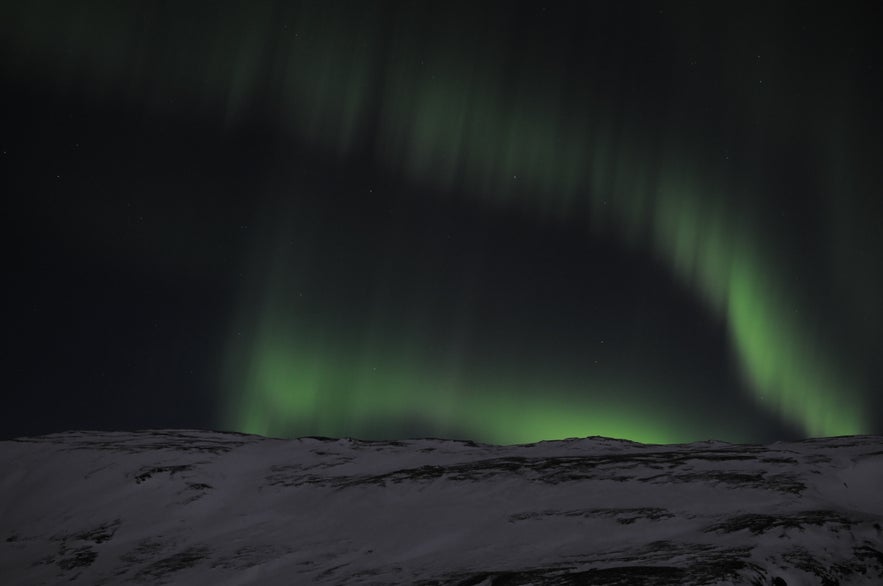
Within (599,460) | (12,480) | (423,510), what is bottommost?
(12,480)

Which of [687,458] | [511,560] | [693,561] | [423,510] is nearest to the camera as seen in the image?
[693,561]

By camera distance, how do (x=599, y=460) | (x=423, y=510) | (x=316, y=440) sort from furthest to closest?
(x=316, y=440), (x=599, y=460), (x=423, y=510)

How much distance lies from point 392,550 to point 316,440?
9.73 meters

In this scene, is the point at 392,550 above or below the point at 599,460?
below

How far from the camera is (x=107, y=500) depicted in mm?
14922

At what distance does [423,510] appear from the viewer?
12000mm

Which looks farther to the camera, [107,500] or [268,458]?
[268,458]

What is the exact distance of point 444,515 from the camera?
11.5 metres

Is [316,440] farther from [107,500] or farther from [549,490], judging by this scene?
[549,490]

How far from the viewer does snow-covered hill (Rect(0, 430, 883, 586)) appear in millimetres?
7961

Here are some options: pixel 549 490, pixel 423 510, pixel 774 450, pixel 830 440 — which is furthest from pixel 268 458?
pixel 830 440

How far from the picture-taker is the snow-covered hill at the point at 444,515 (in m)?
7.96

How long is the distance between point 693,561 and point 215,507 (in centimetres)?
945

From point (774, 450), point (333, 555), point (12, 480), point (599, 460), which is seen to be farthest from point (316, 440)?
point (774, 450)
